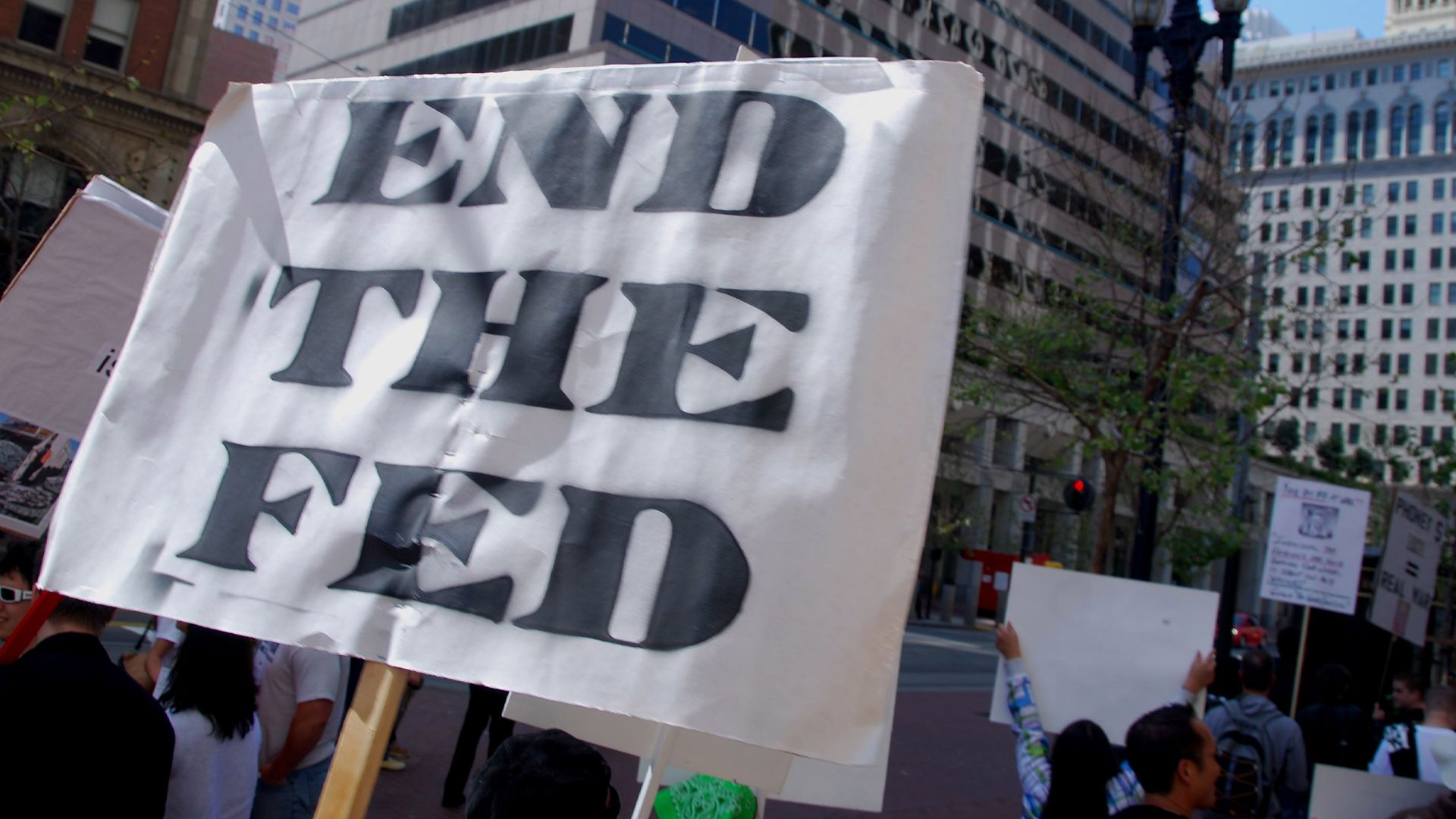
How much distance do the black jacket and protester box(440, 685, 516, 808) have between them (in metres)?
4.29

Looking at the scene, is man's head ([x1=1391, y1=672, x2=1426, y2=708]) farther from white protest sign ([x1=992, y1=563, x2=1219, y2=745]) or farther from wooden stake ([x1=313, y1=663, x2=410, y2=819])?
wooden stake ([x1=313, y1=663, x2=410, y2=819])

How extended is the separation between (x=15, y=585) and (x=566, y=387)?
2.36 meters

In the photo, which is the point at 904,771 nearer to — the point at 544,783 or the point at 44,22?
the point at 544,783

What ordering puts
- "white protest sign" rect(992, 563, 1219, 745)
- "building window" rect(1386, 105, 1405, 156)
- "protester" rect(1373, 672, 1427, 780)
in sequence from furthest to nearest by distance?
"building window" rect(1386, 105, 1405, 156) → "protester" rect(1373, 672, 1427, 780) → "white protest sign" rect(992, 563, 1219, 745)

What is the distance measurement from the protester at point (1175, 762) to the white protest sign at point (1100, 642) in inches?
30.2

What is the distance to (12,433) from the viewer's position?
4.30m

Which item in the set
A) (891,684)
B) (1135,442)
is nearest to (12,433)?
(891,684)

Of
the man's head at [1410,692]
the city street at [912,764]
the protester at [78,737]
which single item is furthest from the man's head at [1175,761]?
the city street at [912,764]

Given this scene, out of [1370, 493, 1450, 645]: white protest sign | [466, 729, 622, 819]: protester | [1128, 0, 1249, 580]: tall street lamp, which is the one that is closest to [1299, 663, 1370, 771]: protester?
[1370, 493, 1450, 645]: white protest sign

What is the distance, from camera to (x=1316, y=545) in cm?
738

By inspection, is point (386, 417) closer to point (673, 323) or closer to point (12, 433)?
point (673, 323)

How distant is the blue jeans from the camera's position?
4129mm

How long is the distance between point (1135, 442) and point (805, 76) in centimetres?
943

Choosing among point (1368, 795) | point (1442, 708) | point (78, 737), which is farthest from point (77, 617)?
point (1442, 708)
